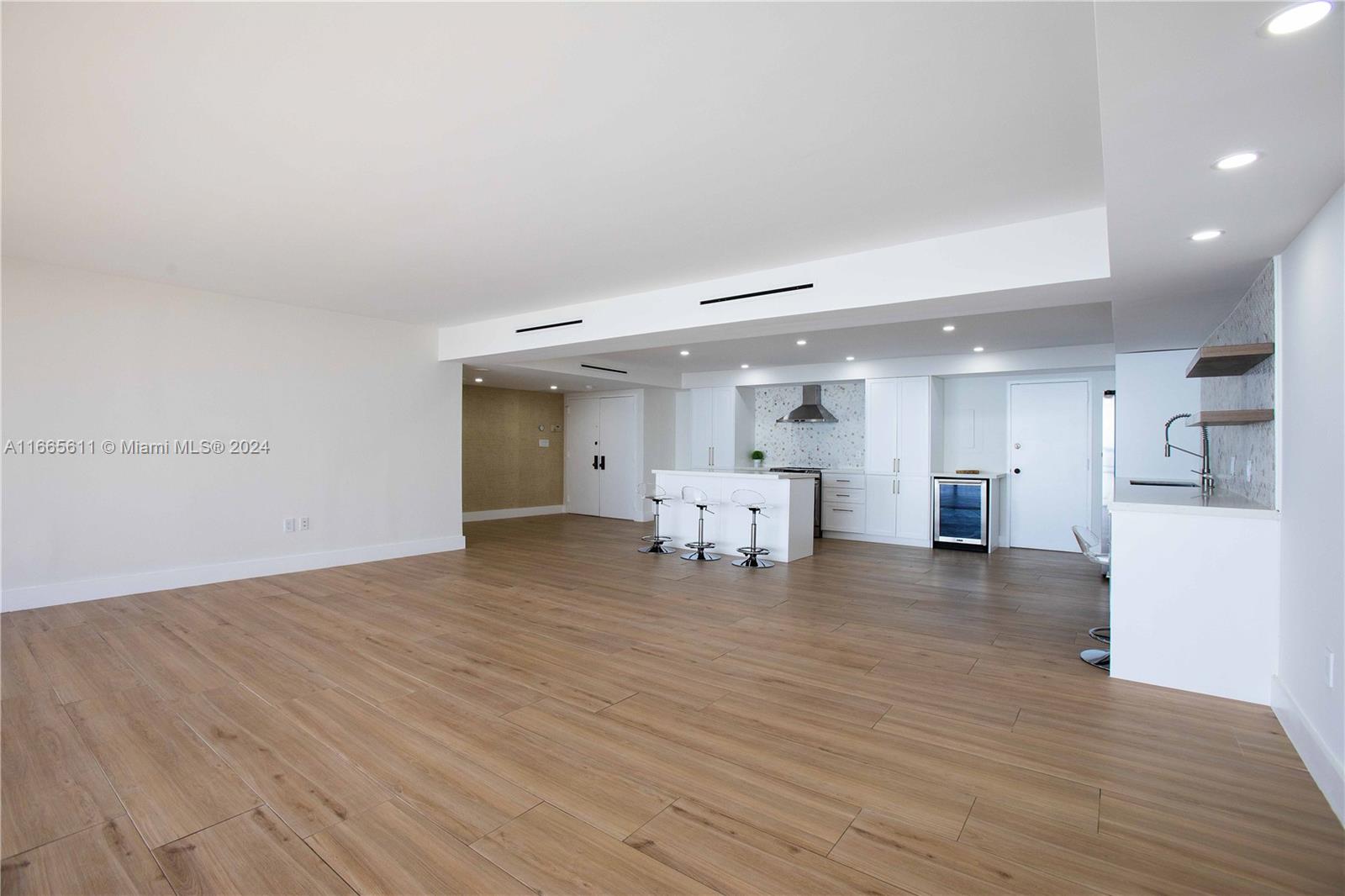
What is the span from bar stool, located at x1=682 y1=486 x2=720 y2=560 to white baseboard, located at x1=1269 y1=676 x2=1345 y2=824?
4879mm

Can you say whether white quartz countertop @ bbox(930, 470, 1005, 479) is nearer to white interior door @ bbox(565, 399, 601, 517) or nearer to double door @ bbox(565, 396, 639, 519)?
double door @ bbox(565, 396, 639, 519)

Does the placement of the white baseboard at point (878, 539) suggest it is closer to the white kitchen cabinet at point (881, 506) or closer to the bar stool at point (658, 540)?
the white kitchen cabinet at point (881, 506)

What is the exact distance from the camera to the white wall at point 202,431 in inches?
189

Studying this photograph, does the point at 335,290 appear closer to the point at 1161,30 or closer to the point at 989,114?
the point at 989,114

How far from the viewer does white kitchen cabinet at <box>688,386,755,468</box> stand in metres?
10.6

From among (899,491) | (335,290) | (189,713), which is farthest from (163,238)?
(899,491)

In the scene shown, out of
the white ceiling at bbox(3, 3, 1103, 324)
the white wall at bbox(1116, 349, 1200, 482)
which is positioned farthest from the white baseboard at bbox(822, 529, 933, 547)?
the white ceiling at bbox(3, 3, 1103, 324)

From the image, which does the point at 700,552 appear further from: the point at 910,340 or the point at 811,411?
the point at 811,411

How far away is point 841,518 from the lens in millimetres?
9195

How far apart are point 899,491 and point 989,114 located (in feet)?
22.1

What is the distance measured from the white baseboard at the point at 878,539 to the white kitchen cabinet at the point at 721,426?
211cm

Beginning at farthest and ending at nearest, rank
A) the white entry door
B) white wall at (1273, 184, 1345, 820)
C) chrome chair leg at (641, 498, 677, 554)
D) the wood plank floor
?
the white entry door → chrome chair leg at (641, 498, 677, 554) → white wall at (1273, 184, 1345, 820) → the wood plank floor

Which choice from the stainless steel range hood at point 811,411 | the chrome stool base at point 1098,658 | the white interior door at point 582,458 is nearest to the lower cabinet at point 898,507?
the stainless steel range hood at point 811,411

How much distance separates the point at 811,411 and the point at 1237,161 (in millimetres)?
7636
